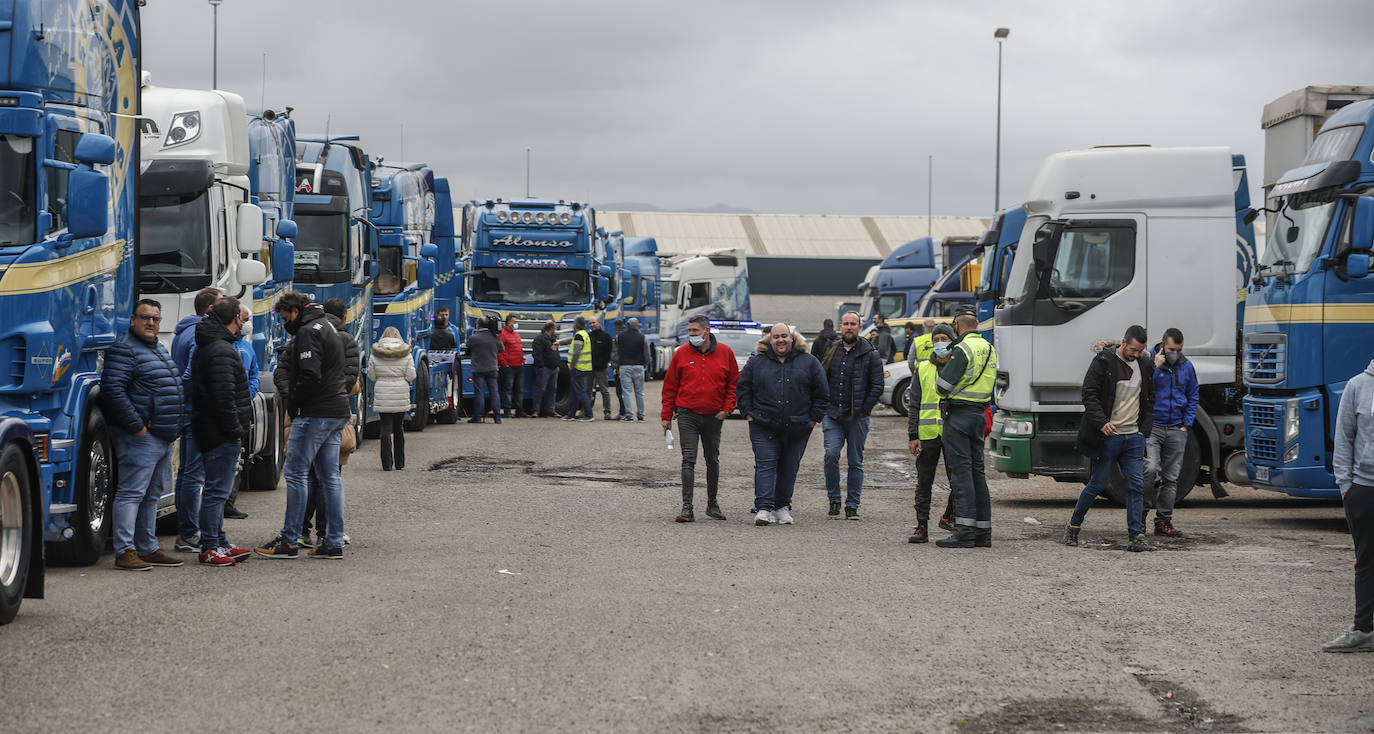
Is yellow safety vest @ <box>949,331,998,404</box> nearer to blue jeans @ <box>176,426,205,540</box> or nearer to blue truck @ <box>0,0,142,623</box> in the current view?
blue jeans @ <box>176,426,205,540</box>

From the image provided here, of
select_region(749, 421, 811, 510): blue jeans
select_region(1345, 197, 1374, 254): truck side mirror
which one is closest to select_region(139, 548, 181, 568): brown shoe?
select_region(749, 421, 811, 510): blue jeans

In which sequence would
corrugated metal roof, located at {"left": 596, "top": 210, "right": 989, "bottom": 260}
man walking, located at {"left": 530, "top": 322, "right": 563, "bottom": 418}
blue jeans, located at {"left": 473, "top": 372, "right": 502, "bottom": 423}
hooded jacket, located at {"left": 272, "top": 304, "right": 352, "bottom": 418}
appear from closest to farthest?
hooded jacket, located at {"left": 272, "top": 304, "right": 352, "bottom": 418}
blue jeans, located at {"left": 473, "top": 372, "right": 502, "bottom": 423}
man walking, located at {"left": 530, "top": 322, "right": 563, "bottom": 418}
corrugated metal roof, located at {"left": 596, "top": 210, "right": 989, "bottom": 260}

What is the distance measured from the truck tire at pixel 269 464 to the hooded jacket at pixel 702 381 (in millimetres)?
4131

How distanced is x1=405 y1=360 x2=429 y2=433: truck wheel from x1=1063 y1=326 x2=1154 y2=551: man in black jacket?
1355cm

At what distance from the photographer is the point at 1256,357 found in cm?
1419

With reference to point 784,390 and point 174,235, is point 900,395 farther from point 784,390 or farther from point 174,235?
point 174,235

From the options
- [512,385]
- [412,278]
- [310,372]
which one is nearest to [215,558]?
[310,372]

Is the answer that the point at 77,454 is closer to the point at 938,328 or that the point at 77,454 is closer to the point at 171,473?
the point at 171,473

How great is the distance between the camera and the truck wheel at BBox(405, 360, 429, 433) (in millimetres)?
24328

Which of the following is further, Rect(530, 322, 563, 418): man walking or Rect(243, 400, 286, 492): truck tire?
Rect(530, 322, 563, 418): man walking

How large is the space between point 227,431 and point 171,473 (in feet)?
2.22

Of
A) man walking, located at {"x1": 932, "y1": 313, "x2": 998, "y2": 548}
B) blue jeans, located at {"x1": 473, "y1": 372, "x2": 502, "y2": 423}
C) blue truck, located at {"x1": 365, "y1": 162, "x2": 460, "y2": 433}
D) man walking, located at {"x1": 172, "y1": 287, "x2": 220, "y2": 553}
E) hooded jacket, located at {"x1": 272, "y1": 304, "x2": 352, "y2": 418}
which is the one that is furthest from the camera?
blue jeans, located at {"x1": 473, "y1": 372, "x2": 502, "y2": 423}

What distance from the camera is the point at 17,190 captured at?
9.12m

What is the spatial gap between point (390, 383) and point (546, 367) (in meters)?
10.8
